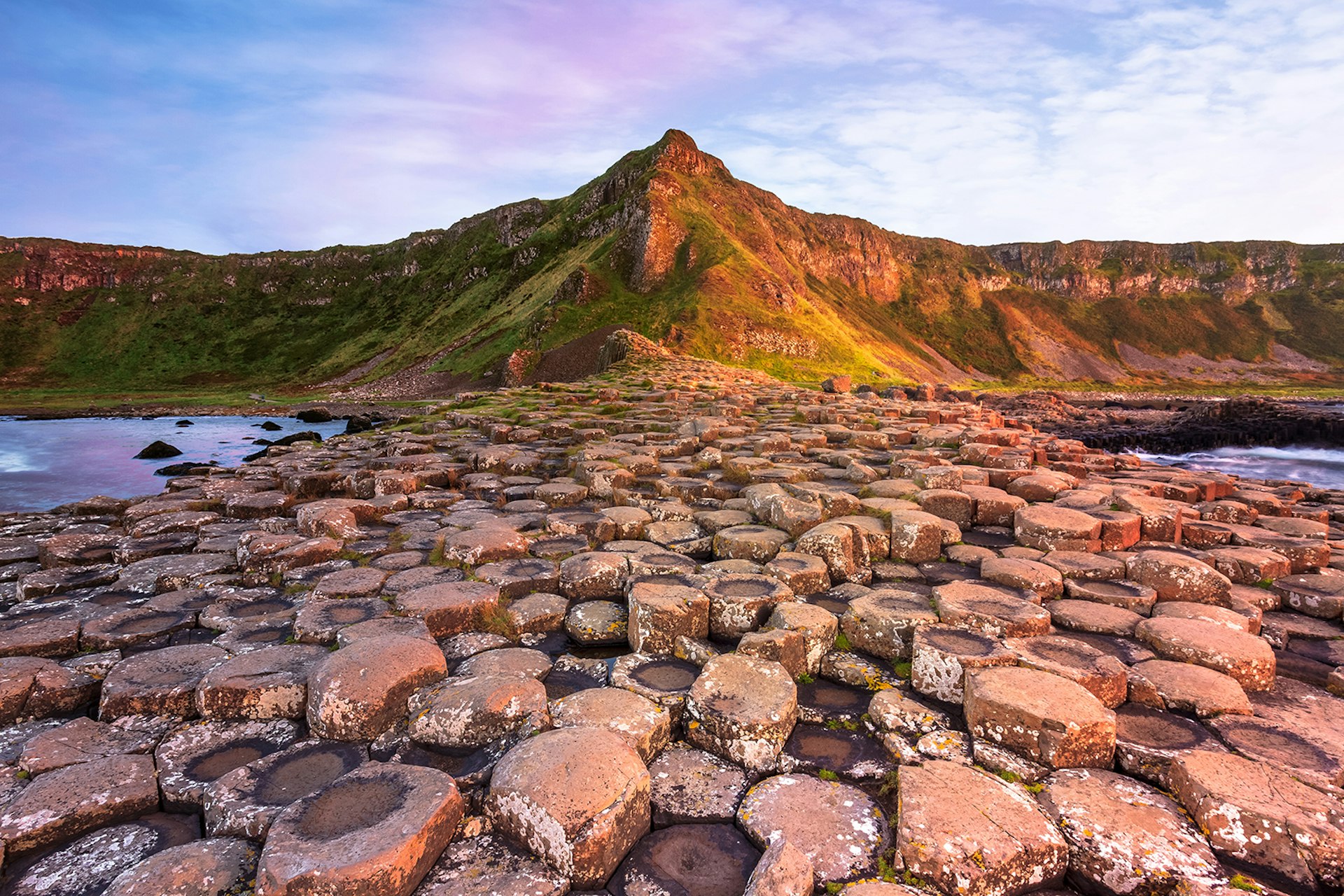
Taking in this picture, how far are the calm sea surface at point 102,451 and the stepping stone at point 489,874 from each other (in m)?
13.4

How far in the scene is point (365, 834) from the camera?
7.29 ft

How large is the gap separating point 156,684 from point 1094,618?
20.4 feet

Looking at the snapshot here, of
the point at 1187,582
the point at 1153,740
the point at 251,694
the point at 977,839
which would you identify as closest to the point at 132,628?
the point at 251,694

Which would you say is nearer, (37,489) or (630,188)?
(37,489)

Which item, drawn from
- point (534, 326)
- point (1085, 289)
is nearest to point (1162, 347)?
point (1085, 289)

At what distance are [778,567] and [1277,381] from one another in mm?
149238

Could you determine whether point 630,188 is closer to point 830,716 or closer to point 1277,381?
point 830,716

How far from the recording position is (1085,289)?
13700 centimetres

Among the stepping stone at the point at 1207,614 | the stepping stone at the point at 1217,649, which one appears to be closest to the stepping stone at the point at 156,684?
the stepping stone at the point at 1217,649

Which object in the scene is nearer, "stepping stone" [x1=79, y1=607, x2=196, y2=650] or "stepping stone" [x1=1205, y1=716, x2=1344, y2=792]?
"stepping stone" [x1=1205, y1=716, x2=1344, y2=792]

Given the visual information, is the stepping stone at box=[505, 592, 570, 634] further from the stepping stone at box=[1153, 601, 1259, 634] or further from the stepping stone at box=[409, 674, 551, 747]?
the stepping stone at box=[1153, 601, 1259, 634]

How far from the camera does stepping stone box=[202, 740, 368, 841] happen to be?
8.09 feet

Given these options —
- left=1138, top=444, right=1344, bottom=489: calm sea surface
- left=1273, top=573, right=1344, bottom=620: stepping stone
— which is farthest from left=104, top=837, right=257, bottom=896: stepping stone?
left=1138, top=444, right=1344, bottom=489: calm sea surface

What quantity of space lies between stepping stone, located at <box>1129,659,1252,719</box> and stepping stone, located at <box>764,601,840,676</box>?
5.72ft
